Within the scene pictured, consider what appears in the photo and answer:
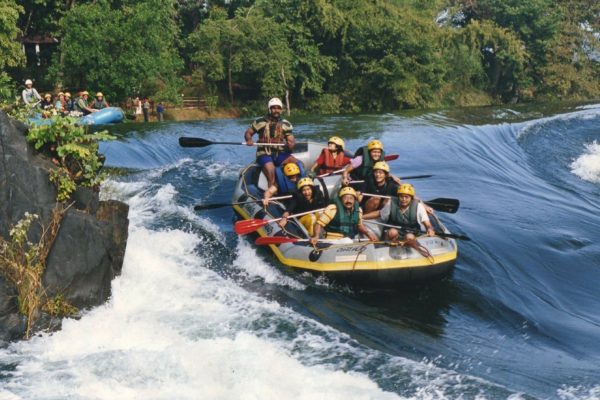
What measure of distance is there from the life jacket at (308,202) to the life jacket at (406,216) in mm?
1173

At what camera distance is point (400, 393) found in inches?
237

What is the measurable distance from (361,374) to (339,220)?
3.12 meters

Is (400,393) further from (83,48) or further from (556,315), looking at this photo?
(83,48)

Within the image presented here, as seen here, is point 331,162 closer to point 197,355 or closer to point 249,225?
point 249,225

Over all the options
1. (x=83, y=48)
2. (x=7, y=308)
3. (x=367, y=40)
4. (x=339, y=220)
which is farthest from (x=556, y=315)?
(x=367, y=40)

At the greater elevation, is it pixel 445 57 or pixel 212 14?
pixel 212 14

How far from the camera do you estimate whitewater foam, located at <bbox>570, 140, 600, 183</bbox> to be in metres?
16.7

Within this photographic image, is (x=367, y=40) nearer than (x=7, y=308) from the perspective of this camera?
No

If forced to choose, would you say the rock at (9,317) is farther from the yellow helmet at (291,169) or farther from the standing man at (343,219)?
the yellow helmet at (291,169)

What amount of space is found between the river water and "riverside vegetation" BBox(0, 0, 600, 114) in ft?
47.8

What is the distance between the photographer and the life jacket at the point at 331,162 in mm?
11359

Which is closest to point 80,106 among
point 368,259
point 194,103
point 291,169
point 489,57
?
point 291,169

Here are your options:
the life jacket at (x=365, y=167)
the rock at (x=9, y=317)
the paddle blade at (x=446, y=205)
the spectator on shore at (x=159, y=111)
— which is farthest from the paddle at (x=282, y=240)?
the spectator on shore at (x=159, y=111)

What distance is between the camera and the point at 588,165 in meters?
17.7
